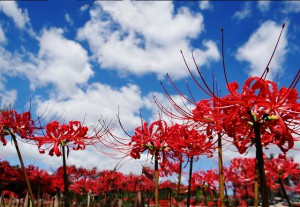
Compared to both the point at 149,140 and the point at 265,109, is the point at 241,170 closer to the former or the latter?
the point at 149,140

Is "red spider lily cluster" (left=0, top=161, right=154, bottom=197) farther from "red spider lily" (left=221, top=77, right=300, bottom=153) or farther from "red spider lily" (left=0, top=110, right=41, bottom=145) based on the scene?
"red spider lily" (left=221, top=77, right=300, bottom=153)

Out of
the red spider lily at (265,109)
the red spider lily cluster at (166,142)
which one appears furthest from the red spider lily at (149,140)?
the red spider lily at (265,109)

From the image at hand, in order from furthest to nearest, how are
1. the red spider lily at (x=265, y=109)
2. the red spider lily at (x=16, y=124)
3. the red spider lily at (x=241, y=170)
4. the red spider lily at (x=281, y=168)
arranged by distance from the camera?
1. the red spider lily at (x=241, y=170)
2. the red spider lily at (x=281, y=168)
3. the red spider lily at (x=16, y=124)
4. the red spider lily at (x=265, y=109)

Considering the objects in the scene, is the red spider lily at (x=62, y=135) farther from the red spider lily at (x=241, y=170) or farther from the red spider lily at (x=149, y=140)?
the red spider lily at (x=241, y=170)

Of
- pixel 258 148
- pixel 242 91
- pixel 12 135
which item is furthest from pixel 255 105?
pixel 12 135

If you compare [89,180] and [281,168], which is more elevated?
[281,168]

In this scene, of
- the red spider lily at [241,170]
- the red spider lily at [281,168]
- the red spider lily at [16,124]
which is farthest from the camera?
the red spider lily at [241,170]

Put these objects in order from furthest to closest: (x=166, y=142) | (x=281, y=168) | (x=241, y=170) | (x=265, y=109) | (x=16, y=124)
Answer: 1. (x=241, y=170)
2. (x=281, y=168)
3. (x=16, y=124)
4. (x=166, y=142)
5. (x=265, y=109)

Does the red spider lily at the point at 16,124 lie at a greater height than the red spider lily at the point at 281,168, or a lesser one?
greater

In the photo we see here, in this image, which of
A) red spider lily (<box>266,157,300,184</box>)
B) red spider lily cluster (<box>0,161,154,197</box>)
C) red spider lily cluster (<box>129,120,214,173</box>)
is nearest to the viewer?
red spider lily cluster (<box>129,120,214,173</box>)

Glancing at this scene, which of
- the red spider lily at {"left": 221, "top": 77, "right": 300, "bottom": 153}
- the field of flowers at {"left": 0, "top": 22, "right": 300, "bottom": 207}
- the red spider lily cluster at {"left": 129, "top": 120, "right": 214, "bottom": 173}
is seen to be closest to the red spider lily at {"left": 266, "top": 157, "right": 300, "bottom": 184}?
the field of flowers at {"left": 0, "top": 22, "right": 300, "bottom": 207}

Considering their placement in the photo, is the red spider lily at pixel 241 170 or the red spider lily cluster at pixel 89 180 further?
the red spider lily cluster at pixel 89 180

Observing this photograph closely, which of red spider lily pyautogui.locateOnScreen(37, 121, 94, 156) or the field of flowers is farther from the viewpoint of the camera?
red spider lily pyautogui.locateOnScreen(37, 121, 94, 156)

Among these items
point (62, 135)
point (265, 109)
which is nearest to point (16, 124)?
point (62, 135)
